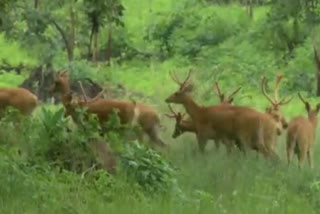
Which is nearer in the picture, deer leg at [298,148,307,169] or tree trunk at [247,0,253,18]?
deer leg at [298,148,307,169]

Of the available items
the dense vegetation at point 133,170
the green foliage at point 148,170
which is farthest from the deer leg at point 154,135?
the green foliage at point 148,170

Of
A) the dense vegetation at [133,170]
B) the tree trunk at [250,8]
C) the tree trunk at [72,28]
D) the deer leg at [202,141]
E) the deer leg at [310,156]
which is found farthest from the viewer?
the tree trunk at [250,8]

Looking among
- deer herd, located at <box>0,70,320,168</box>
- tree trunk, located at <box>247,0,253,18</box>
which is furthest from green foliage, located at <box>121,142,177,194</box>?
tree trunk, located at <box>247,0,253,18</box>

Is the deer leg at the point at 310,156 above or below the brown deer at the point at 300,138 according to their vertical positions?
below

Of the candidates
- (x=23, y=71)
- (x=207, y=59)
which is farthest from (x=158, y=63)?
(x=23, y=71)

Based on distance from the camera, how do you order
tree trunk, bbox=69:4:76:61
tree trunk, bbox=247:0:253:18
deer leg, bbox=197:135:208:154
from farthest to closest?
tree trunk, bbox=247:0:253:18
tree trunk, bbox=69:4:76:61
deer leg, bbox=197:135:208:154

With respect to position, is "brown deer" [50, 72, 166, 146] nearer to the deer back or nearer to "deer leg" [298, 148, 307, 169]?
the deer back

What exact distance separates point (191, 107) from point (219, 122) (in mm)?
757

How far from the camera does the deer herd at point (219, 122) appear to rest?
11.3 meters

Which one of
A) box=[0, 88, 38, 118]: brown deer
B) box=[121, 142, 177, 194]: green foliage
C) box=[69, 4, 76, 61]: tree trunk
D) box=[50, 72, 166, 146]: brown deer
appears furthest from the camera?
box=[69, 4, 76, 61]: tree trunk

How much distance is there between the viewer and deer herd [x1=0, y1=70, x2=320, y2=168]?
11.3 meters

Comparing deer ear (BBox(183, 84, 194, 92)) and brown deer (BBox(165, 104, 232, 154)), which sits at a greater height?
deer ear (BBox(183, 84, 194, 92))

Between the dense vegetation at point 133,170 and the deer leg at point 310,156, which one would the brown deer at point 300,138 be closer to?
the deer leg at point 310,156

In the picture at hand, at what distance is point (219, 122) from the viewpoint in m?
11.8
